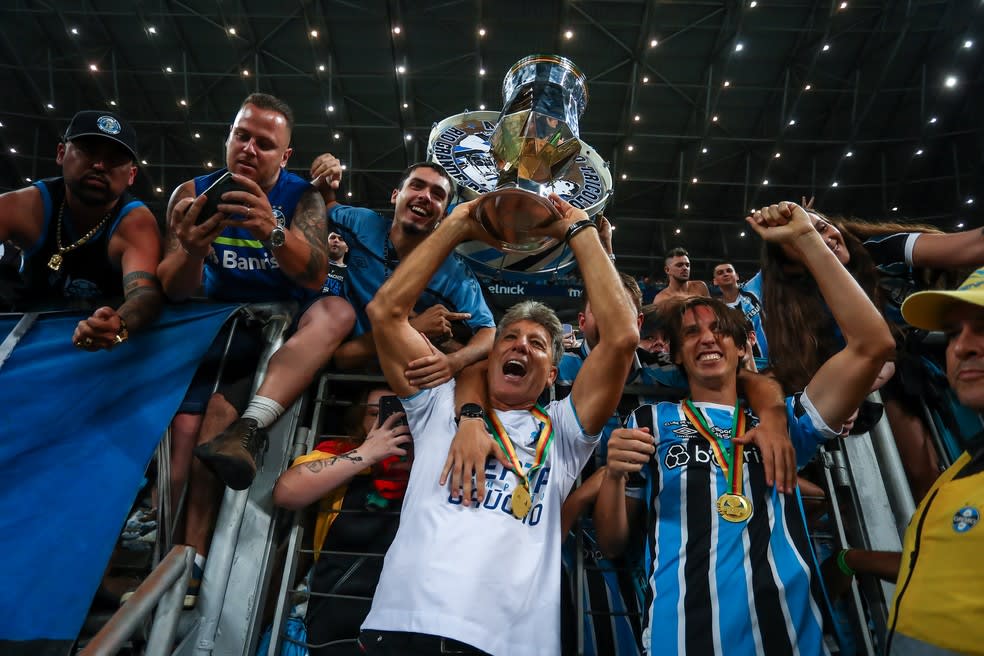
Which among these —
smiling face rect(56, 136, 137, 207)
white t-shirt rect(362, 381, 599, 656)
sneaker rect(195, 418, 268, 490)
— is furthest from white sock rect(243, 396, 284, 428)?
smiling face rect(56, 136, 137, 207)

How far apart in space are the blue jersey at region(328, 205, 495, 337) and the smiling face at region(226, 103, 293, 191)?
1.65 feet

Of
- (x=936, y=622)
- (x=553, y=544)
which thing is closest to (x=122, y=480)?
(x=553, y=544)

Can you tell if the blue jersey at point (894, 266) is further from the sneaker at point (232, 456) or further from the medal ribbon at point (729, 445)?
the sneaker at point (232, 456)

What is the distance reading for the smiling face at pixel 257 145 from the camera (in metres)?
2.34

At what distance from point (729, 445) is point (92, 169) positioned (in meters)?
2.49

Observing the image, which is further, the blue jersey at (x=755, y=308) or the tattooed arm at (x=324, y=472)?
the blue jersey at (x=755, y=308)

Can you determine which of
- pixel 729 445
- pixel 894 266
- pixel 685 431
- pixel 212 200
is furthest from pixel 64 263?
pixel 894 266

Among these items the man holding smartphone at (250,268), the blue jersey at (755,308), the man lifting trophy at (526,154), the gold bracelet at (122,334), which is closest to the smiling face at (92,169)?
the man holding smartphone at (250,268)

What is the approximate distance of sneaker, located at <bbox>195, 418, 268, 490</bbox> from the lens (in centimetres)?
166

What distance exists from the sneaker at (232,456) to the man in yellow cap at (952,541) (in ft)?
5.46

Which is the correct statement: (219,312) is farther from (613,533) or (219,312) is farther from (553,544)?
(613,533)

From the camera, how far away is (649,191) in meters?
11.6

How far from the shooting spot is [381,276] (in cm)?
269

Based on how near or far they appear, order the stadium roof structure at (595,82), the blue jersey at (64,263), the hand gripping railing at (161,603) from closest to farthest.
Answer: the hand gripping railing at (161,603) → the blue jersey at (64,263) → the stadium roof structure at (595,82)
